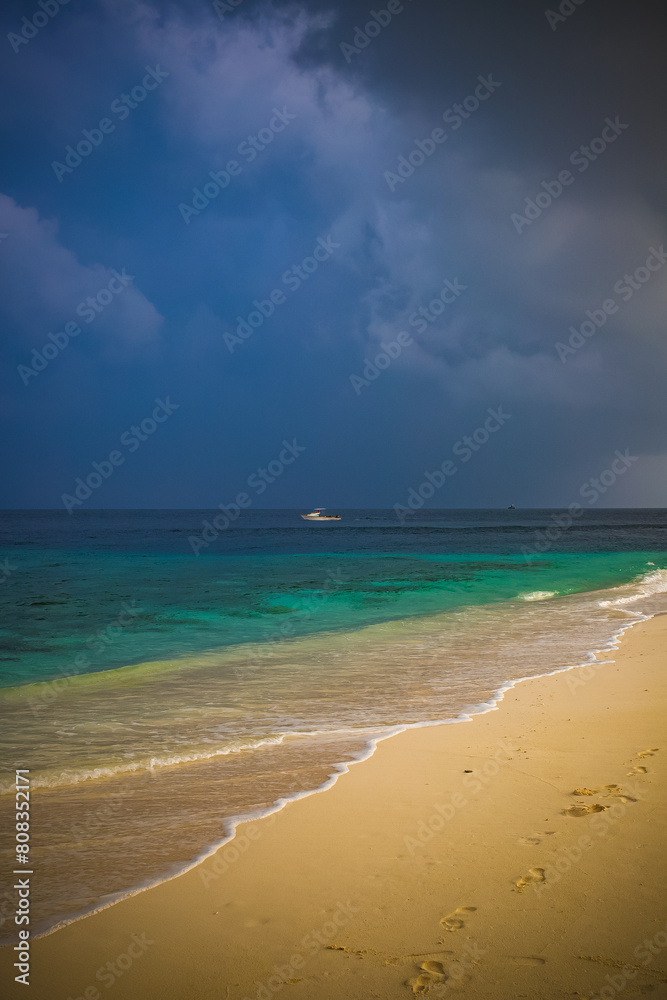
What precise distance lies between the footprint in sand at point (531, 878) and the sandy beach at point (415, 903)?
0.04 feet

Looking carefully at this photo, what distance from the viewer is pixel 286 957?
2814 millimetres

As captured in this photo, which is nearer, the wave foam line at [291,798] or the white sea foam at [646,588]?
the wave foam line at [291,798]

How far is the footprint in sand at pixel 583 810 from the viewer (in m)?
4.13

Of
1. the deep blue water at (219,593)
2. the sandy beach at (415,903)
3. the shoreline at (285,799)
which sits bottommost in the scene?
the deep blue water at (219,593)

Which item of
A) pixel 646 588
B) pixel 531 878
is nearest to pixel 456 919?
pixel 531 878

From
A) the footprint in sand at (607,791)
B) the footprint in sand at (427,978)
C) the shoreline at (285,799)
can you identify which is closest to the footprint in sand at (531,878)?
the footprint in sand at (427,978)

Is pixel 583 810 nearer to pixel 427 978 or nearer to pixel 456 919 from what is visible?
pixel 456 919

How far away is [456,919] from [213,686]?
6.82 metres

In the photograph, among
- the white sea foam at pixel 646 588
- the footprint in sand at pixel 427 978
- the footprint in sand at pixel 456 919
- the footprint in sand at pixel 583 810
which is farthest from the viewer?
the white sea foam at pixel 646 588

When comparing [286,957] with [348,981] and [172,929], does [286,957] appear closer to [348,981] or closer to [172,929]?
[348,981]

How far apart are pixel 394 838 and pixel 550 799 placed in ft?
4.48

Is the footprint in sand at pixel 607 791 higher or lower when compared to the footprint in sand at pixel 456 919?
lower

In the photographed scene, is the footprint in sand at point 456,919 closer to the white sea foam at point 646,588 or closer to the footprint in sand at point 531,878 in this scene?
the footprint in sand at point 531,878

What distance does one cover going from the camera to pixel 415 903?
315cm
